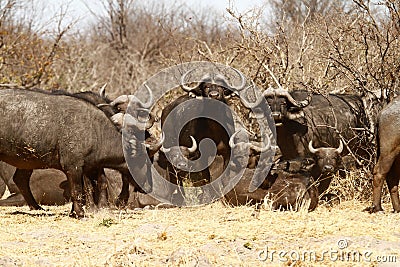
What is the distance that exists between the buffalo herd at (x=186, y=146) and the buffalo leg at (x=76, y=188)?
0.01m

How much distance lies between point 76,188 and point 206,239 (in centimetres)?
281

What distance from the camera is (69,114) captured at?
9.30 meters

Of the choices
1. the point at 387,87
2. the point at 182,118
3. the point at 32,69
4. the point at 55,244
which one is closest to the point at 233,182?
the point at 182,118

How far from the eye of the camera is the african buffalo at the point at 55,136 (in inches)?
357

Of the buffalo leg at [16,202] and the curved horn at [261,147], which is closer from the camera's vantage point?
the curved horn at [261,147]

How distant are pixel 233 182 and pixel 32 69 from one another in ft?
38.4

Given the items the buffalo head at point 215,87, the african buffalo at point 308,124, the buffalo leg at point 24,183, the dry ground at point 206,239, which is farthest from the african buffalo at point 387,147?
the buffalo leg at point 24,183

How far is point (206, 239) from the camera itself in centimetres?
702

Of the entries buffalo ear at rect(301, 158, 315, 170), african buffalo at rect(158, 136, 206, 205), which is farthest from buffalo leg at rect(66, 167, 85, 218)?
buffalo ear at rect(301, 158, 315, 170)

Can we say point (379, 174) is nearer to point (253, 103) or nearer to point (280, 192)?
point (280, 192)

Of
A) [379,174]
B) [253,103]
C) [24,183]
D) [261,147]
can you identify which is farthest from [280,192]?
[24,183]

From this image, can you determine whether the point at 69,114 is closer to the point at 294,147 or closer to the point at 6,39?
the point at 294,147

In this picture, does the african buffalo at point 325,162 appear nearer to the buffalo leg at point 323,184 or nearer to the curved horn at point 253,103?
the buffalo leg at point 323,184

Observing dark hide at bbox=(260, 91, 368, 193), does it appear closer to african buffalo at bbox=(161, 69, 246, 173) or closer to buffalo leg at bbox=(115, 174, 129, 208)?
african buffalo at bbox=(161, 69, 246, 173)
